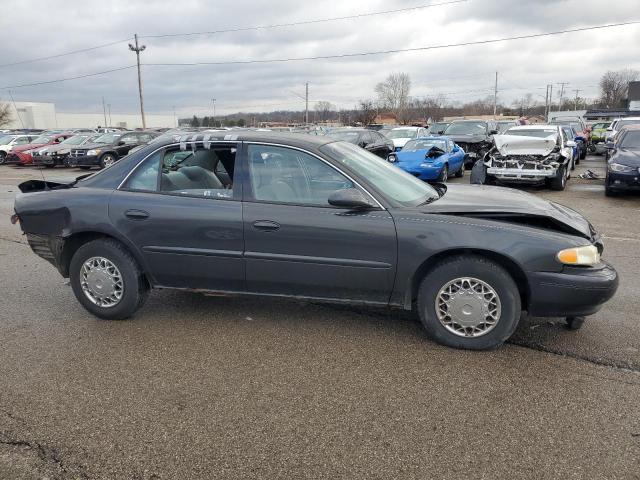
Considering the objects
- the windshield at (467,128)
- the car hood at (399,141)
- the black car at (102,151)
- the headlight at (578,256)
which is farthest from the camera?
the black car at (102,151)

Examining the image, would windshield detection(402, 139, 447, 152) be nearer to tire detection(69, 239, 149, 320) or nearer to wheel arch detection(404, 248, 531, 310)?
wheel arch detection(404, 248, 531, 310)

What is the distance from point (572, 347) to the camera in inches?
149

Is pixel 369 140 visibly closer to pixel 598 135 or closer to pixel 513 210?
pixel 513 210

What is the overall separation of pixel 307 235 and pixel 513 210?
154 centimetres

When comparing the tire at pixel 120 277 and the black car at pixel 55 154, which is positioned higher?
the black car at pixel 55 154

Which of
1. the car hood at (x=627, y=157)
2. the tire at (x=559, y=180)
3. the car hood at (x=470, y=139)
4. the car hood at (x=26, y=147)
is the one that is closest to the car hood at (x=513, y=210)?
the car hood at (x=627, y=157)

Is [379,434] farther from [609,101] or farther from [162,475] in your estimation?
[609,101]

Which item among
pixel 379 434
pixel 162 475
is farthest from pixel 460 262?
pixel 162 475

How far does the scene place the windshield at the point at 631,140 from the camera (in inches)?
458

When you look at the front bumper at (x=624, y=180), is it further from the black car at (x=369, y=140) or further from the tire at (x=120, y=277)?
the tire at (x=120, y=277)

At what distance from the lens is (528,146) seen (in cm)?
1252

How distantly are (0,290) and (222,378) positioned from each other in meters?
3.36

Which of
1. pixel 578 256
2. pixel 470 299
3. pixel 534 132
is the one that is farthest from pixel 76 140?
pixel 578 256

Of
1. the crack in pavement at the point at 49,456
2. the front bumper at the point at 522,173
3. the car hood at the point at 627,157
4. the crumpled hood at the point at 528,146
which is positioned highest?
the crumpled hood at the point at 528,146
